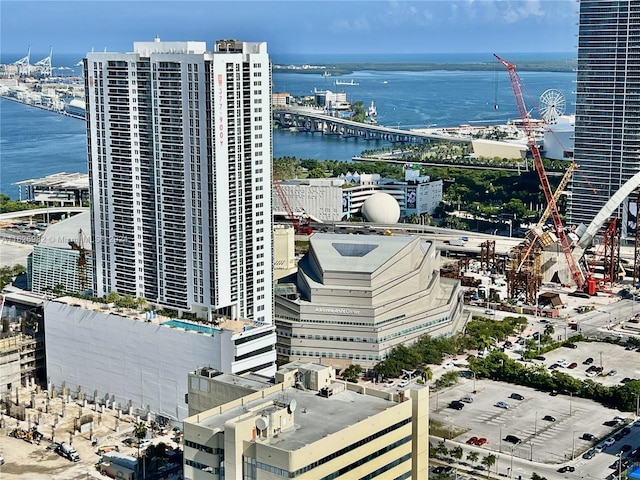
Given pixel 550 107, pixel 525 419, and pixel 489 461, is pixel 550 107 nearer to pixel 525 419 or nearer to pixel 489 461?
pixel 525 419

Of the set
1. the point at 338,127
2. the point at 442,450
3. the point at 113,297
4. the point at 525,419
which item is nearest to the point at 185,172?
the point at 113,297

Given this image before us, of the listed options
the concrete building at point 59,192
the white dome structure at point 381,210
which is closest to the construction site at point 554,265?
the white dome structure at point 381,210

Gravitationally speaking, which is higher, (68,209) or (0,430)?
(68,209)

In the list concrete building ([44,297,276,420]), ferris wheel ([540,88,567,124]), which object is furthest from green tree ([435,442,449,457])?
ferris wheel ([540,88,567,124])

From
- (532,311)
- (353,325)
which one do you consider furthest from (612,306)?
(353,325)

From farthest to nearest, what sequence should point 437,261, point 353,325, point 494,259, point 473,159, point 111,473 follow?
point 473,159, point 494,259, point 437,261, point 353,325, point 111,473

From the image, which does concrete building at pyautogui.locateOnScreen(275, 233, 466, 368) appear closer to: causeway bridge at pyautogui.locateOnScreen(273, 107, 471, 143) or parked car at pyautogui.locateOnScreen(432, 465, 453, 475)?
parked car at pyautogui.locateOnScreen(432, 465, 453, 475)

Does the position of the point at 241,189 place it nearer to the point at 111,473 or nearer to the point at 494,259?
the point at 111,473
